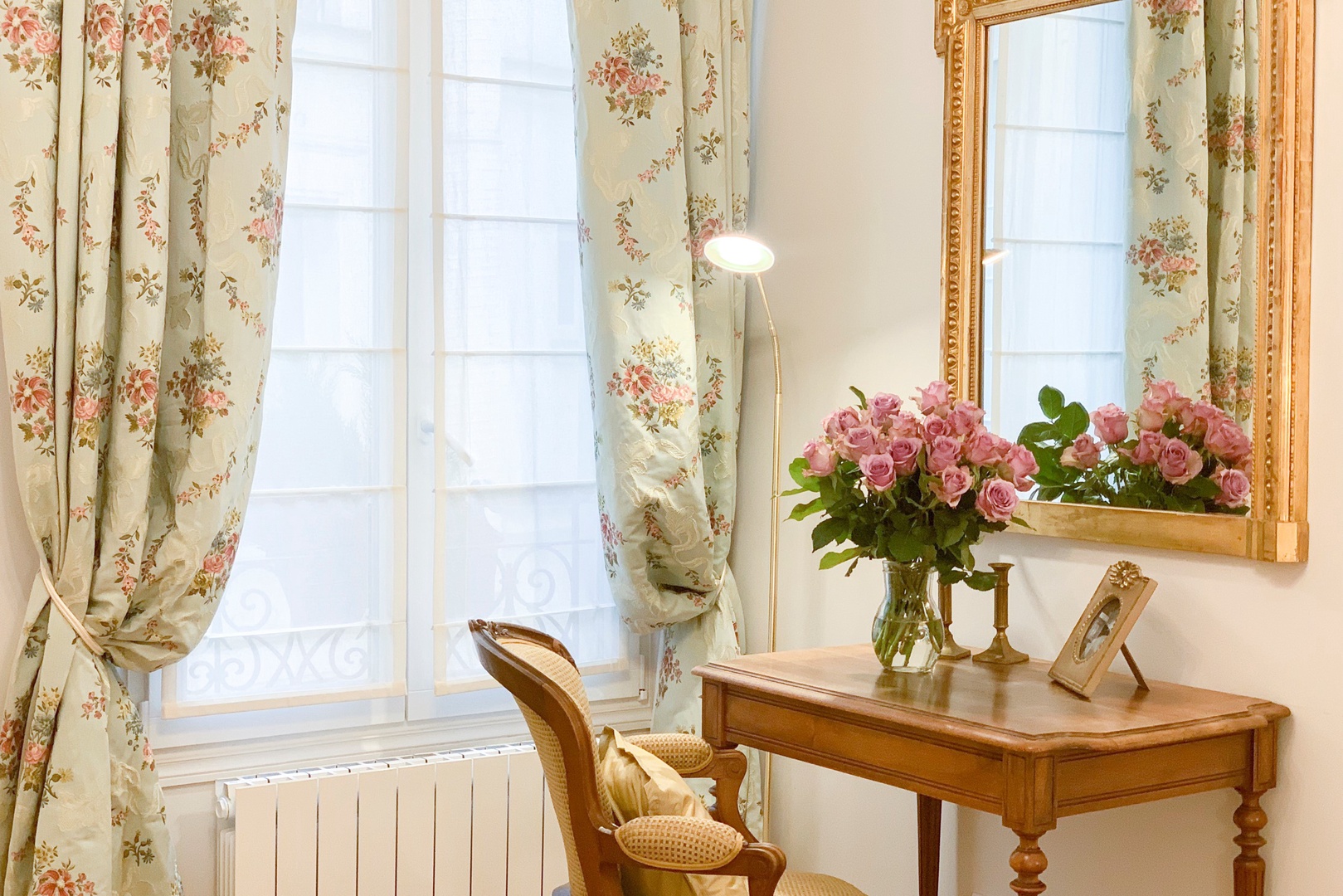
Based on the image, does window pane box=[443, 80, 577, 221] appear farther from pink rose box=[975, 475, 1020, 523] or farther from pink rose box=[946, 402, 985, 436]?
pink rose box=[975, 475, 1020, 523]

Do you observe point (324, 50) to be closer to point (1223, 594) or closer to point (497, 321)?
point (497, 321)

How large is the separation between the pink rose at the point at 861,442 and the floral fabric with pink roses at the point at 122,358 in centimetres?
118

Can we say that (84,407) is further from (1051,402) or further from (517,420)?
(1051,402)

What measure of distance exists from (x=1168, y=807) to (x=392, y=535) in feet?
5.40

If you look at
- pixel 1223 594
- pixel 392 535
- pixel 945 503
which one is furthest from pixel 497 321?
pixel 1223 594

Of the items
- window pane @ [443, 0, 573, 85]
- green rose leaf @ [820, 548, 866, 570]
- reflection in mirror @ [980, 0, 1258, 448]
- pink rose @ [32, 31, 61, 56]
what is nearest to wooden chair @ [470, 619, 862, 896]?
green rose leaf @ [820, 548, 866, 570]

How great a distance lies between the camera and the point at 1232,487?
2.03 meters

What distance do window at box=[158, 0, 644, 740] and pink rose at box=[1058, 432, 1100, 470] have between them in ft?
3.83

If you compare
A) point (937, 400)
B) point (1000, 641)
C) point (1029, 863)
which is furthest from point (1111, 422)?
point (1029, 863)

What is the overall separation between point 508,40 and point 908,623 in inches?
64.1

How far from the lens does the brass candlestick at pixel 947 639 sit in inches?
93.4

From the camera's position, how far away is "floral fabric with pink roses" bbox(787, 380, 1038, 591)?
205 cm

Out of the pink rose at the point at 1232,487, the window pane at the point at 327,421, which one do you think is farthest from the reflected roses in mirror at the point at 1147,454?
the window pane at the point at 327,421

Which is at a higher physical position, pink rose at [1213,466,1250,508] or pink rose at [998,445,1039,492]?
pink rose at [998,445,1039,492]
